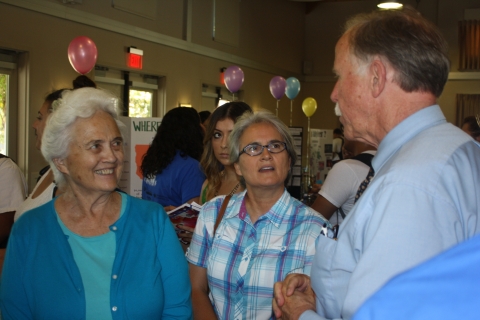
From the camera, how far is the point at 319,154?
37.7ft

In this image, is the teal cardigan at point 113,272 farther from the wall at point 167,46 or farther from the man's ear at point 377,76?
the wall at point 167,46

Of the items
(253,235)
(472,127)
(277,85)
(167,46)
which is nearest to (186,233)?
(253,235)

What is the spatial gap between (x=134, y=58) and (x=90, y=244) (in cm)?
857

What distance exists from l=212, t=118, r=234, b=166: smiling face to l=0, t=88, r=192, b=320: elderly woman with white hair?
1.17 metres

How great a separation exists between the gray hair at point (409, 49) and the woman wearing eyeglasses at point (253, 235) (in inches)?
37.9

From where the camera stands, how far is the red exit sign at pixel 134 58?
9916 mm

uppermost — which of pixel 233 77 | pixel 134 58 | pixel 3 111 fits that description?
pixel 134 58

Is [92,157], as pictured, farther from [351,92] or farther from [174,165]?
[174,165]

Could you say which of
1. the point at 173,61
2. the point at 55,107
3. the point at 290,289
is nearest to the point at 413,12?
the point at 290,289

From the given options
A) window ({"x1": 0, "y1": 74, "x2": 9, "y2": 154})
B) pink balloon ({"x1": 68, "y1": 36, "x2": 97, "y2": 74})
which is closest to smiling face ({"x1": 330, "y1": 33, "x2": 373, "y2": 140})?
pink balloon ({"x1": 68, "y1": 36, "x2": 97, "y2": 74})

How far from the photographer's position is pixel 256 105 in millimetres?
15219

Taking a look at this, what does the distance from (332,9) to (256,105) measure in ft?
18.3

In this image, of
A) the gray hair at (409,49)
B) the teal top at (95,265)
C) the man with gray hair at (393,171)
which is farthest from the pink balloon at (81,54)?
the gray hair at (409,49)

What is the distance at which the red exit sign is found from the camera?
32.5 feet
